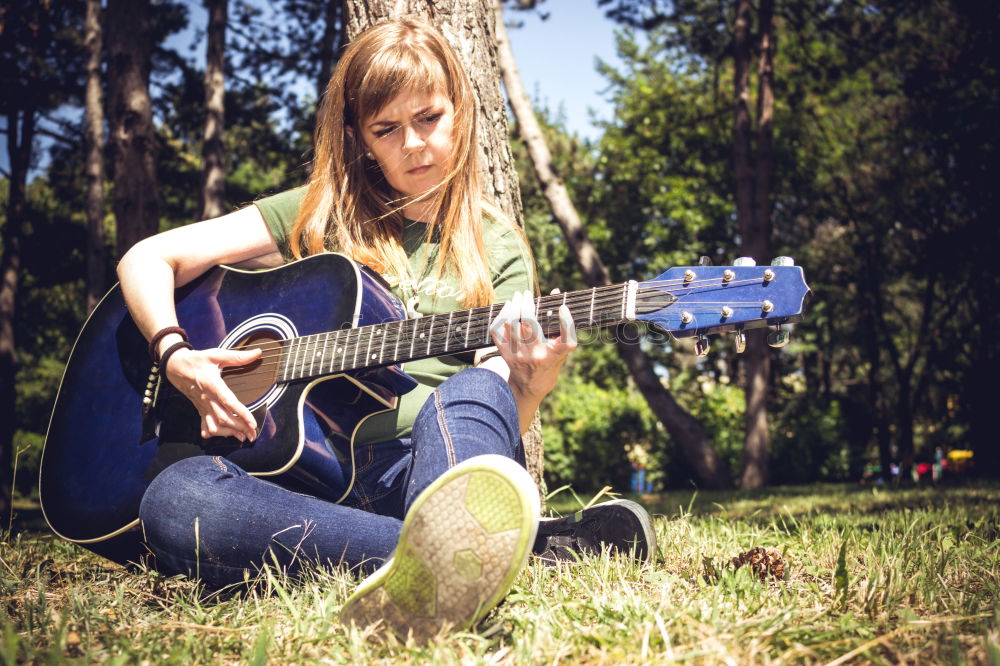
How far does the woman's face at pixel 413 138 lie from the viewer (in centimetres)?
252

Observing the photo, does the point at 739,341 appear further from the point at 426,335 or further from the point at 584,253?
the point at 584,253

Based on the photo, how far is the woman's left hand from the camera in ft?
6.56

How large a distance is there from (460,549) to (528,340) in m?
0.74

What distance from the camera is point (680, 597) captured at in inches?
72.7

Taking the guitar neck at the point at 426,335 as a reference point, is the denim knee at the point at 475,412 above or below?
below

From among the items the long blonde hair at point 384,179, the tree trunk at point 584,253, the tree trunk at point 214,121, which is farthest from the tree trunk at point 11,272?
the long blonde hair at point 384,179

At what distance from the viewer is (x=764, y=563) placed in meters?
2.09

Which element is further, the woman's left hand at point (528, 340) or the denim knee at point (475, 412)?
the woman's left hand at point (528, 340)

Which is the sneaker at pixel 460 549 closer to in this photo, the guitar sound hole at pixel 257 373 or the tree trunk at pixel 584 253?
the guitar sound hole at pixel 257 373

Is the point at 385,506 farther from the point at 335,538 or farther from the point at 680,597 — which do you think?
the point at 680,597

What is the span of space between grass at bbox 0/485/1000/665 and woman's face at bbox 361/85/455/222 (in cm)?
139

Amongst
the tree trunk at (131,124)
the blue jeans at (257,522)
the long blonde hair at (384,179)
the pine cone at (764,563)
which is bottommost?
the pine cone at (764,563)

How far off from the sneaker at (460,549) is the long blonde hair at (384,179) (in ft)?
3.42

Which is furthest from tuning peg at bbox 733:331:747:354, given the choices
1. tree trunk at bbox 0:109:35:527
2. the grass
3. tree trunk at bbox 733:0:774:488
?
tree trunk at bbox 0:109:35:527
